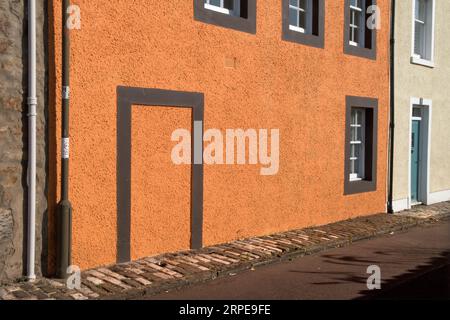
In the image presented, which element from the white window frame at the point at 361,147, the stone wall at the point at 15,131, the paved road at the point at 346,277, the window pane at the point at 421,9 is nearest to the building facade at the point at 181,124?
the stone wall at the point at 15,131

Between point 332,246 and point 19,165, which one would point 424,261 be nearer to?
point 332,246

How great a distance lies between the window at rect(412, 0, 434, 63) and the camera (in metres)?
14.4

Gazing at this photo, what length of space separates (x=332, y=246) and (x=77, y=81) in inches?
200

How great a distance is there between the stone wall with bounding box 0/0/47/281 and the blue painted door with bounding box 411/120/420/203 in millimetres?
10636

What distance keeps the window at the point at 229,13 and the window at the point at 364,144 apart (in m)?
4.05

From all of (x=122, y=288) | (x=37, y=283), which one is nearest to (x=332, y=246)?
(x=122, y=288)

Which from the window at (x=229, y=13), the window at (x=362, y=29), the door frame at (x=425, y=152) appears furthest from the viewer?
the door frame at (x=425, y=152)

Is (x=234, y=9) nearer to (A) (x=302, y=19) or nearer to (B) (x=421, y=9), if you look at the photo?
(A) (x=302, y=19)

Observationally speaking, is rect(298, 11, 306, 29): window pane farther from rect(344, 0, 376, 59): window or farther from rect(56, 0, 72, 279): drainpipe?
rect(56, 0, 72, 279): drainpipe

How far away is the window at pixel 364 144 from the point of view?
12.2 m

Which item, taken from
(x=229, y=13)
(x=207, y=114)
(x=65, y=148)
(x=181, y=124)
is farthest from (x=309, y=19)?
(x=65, y=148)

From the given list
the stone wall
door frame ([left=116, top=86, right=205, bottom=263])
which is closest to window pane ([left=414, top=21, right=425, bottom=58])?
door frame ([left=116, top=86, right=205, bottom=263])

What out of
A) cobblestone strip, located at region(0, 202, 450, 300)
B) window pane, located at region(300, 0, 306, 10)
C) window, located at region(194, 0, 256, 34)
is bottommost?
cobblestone strip, located at region(0, 202, 450, 300)

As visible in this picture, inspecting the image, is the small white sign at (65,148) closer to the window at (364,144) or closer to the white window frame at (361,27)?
the window at (364,144)
